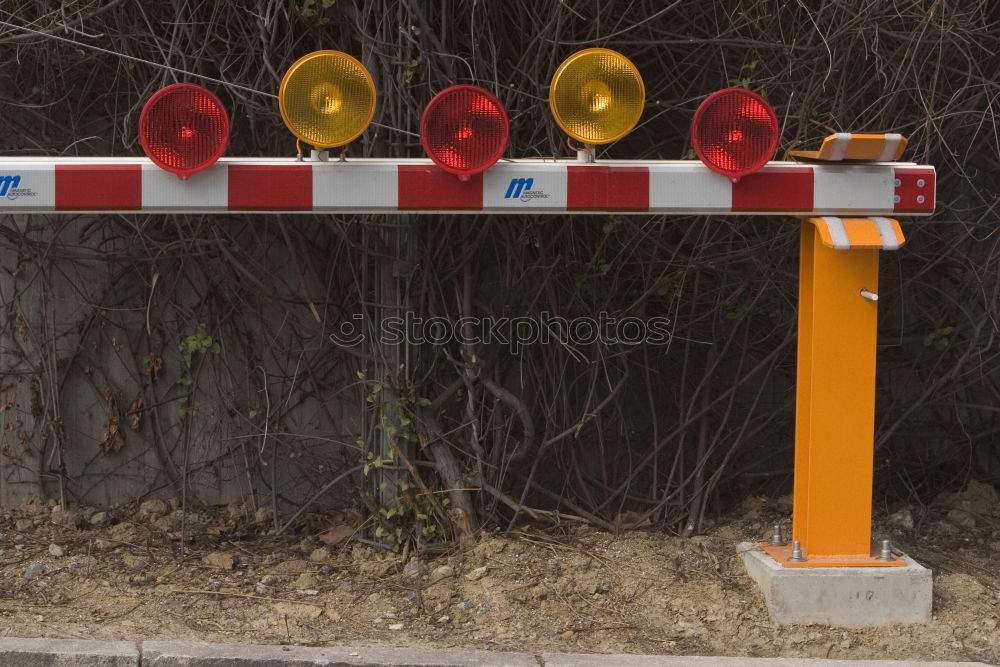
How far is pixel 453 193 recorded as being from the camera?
3.17 meters

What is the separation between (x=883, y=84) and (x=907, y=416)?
1.28 meters

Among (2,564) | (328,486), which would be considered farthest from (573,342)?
(2,564)

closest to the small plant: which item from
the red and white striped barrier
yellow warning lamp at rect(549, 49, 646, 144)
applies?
the red and white striped barrier

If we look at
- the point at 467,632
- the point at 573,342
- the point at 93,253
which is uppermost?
the point at 93,253

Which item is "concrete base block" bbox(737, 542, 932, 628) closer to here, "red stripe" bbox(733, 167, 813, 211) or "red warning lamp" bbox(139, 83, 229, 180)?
"red stripe" bbox(733, 167, 813, 211)

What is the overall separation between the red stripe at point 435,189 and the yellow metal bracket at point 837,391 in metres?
1.00

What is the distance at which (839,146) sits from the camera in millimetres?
3178

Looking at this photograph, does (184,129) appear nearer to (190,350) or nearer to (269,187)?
(269,187)

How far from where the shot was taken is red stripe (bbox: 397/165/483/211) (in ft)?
10.4

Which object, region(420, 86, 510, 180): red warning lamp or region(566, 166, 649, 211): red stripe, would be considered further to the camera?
region(566, 166, 649, 211): red stripe

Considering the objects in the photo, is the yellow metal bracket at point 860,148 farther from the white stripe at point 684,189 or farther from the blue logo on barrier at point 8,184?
the blue logo on barrier at point 8,184

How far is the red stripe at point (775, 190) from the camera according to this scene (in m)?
3.21

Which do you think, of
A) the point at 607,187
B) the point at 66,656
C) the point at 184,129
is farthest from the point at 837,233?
the point at 66,656

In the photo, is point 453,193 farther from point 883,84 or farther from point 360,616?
point 883,84
